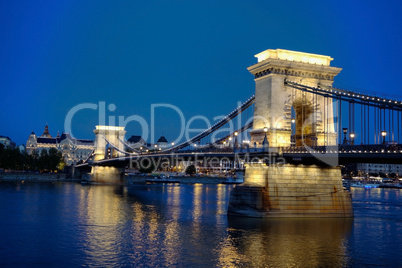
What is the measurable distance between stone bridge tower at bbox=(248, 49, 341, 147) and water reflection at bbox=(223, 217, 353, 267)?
6.22 metres

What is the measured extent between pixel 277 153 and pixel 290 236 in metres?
6.33

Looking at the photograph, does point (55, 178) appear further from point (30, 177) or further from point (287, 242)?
point (287, 242)

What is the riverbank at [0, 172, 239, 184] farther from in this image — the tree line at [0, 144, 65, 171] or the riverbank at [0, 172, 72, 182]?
the tree line at [0, 144, 65, 171]

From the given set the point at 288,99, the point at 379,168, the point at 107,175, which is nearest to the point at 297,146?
the point at 288,99

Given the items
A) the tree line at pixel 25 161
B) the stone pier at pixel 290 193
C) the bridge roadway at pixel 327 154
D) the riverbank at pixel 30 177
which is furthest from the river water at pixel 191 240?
the tree line at pixel 25 161

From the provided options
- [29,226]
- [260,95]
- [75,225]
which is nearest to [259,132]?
[260,95]

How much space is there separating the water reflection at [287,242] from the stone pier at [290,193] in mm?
642

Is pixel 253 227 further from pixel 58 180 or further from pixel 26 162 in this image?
pixel 26 162

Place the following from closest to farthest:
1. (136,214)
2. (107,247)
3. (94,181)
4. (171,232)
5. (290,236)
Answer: (107,247)
(290,236)
(171,232)
(136,214)
(94,181)

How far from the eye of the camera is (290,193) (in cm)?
2856

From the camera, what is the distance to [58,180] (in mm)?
91188

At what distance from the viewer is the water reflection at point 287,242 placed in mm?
19469

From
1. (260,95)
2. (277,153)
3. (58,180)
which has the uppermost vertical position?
(260,95)

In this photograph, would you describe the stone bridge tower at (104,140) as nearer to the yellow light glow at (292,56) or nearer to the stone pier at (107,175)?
the stone pier at (107,175)
